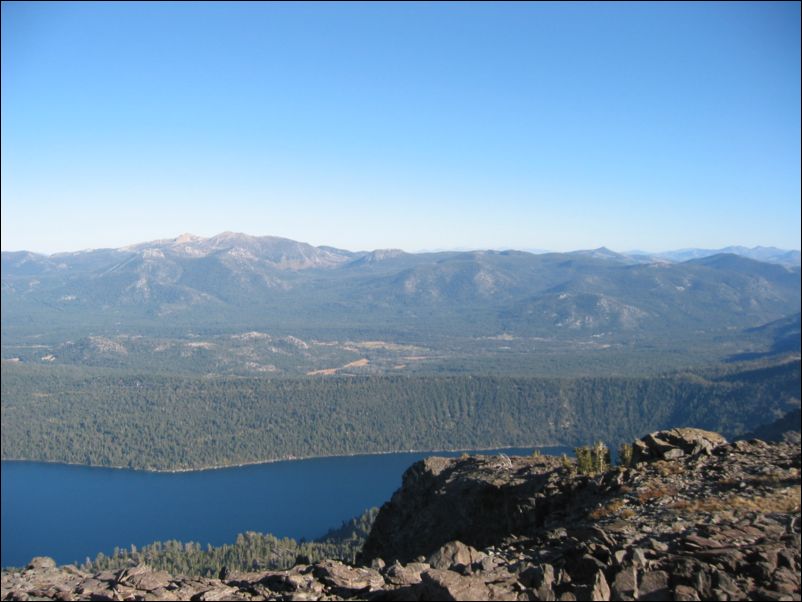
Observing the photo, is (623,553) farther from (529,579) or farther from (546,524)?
(546,524)

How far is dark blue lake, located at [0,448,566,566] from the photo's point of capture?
11350 centimetres

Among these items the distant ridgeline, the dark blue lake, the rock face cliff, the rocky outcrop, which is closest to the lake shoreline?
the distant ridgeline

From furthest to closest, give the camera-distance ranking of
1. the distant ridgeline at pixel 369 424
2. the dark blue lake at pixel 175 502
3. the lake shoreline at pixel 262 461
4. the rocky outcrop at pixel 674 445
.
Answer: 1. the distant ridgeline at pixel 369 424
2. the lake shoreline at pixel 262 461
3. the dark blue lake at pixel 175 502
4. the rocky outcrop at pixel 674 445

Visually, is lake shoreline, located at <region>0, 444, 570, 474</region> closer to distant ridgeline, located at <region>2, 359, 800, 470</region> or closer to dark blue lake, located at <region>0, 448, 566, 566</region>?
distant ridgeline, located at <region>2, 359, 800, 470</region>

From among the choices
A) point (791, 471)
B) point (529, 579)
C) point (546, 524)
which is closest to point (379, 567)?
point (529, 579)

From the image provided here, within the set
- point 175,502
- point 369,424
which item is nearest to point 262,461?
point 175,502

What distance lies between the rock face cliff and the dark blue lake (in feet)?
310

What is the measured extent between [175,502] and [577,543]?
133 m

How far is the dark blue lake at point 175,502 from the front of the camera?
372 ft

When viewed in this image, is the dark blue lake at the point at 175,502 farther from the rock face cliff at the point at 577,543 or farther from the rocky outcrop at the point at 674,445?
the rocky outcrop at the point at 674,445

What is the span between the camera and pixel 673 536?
53.9ft

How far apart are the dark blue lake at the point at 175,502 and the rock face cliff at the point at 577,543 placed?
94413mm

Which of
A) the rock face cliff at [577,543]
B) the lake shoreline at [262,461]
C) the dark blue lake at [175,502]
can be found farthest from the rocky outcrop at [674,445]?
the lake shoreline at [262,461]

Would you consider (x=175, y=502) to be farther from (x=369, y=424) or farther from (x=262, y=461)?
(x=369, y=424)
